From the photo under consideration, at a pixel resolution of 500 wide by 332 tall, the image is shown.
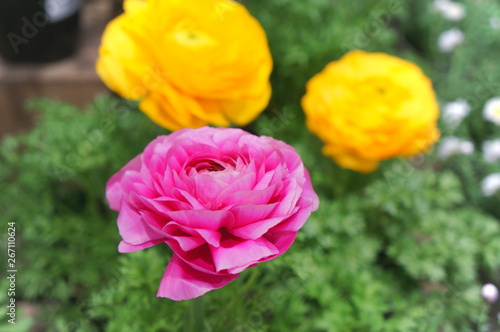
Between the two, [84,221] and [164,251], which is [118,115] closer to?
[84,221]

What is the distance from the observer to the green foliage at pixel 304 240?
812mm

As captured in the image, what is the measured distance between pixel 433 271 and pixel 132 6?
0.75 metres

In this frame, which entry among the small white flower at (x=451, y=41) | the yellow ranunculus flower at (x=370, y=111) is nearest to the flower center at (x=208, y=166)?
the yellow ranunculus flower at (x=370, y=111)

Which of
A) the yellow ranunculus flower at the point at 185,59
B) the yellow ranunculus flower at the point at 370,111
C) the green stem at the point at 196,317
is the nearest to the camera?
the green stem at the point at 196,317

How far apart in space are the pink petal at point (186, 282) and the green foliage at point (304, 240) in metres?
0.27

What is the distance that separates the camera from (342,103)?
0.93 meters

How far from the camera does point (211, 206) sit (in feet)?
1.48

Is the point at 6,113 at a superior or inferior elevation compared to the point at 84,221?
inferior

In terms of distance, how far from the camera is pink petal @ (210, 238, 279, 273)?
17.2 inches

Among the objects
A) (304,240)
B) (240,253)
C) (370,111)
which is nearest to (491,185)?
(370,111)

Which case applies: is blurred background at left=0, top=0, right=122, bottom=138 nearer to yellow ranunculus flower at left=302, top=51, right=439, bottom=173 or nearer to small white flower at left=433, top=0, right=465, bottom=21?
yellow ranunculus flower at left=302, top=51, right=439, bottom=173

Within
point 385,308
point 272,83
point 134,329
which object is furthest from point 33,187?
point 385,308

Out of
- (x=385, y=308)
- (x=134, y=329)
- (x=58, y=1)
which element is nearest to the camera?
(x=134, y=329)

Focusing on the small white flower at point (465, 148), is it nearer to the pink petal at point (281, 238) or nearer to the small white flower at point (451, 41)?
the small white flower at point (451, 41)
